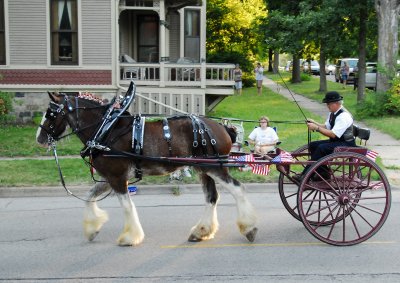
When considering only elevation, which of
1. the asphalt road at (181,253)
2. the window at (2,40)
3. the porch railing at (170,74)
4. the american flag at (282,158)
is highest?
the window at (2,40)

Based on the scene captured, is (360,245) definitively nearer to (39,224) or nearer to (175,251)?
(175,251)

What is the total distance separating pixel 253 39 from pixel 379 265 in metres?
33.1

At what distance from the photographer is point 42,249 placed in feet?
24.0

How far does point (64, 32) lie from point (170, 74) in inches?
144

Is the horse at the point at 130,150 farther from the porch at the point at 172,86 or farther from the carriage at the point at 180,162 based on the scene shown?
the porch at the point at 172,86

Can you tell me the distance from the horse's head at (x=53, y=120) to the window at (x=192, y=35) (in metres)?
15.5

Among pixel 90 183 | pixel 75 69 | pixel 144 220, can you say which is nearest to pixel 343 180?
pixel 144 220

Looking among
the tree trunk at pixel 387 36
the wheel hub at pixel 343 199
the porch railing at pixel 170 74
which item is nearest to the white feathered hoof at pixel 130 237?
the wheel hub at pixel 343 199

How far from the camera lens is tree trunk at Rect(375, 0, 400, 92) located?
21.7m

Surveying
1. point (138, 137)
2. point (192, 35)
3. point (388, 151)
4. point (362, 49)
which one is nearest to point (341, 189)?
point (138, 137)

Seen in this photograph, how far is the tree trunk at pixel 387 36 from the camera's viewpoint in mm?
21703

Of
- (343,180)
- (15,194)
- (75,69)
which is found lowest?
(15,194)

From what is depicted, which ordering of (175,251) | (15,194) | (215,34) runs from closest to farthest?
(175,251) → (15,194) → (215,34)

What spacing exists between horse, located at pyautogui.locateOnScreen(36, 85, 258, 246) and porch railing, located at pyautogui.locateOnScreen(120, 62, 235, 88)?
36.0 feet
